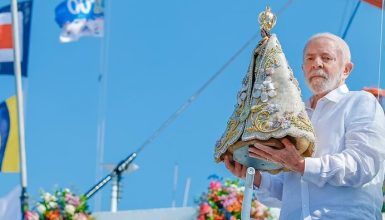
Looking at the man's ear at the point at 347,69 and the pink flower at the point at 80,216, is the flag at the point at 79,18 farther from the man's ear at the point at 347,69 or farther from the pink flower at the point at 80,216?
the man's ear at the point at 347,69

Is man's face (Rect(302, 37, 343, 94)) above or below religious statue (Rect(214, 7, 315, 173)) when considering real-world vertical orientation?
above

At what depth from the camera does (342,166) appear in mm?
4484

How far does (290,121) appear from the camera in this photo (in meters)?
4.34

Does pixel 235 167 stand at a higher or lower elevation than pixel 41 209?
higher

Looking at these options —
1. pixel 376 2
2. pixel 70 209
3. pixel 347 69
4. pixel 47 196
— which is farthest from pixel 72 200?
pixel 347 69

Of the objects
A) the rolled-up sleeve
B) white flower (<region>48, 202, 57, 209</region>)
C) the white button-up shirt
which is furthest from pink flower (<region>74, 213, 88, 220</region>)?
the rolled-up sleeve

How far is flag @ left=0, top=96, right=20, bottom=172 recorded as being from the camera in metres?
14.3

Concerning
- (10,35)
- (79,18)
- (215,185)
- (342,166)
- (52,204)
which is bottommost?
(52,204)

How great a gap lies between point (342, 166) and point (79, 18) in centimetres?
1395

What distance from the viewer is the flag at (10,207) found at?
10078mm

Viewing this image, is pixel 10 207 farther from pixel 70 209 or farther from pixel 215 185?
pixel 215 185

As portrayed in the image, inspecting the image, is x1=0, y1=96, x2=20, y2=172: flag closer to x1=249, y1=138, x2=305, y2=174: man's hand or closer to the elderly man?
the elderly man

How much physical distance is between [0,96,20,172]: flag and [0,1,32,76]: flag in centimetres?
63

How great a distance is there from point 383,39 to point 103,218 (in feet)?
18.5
